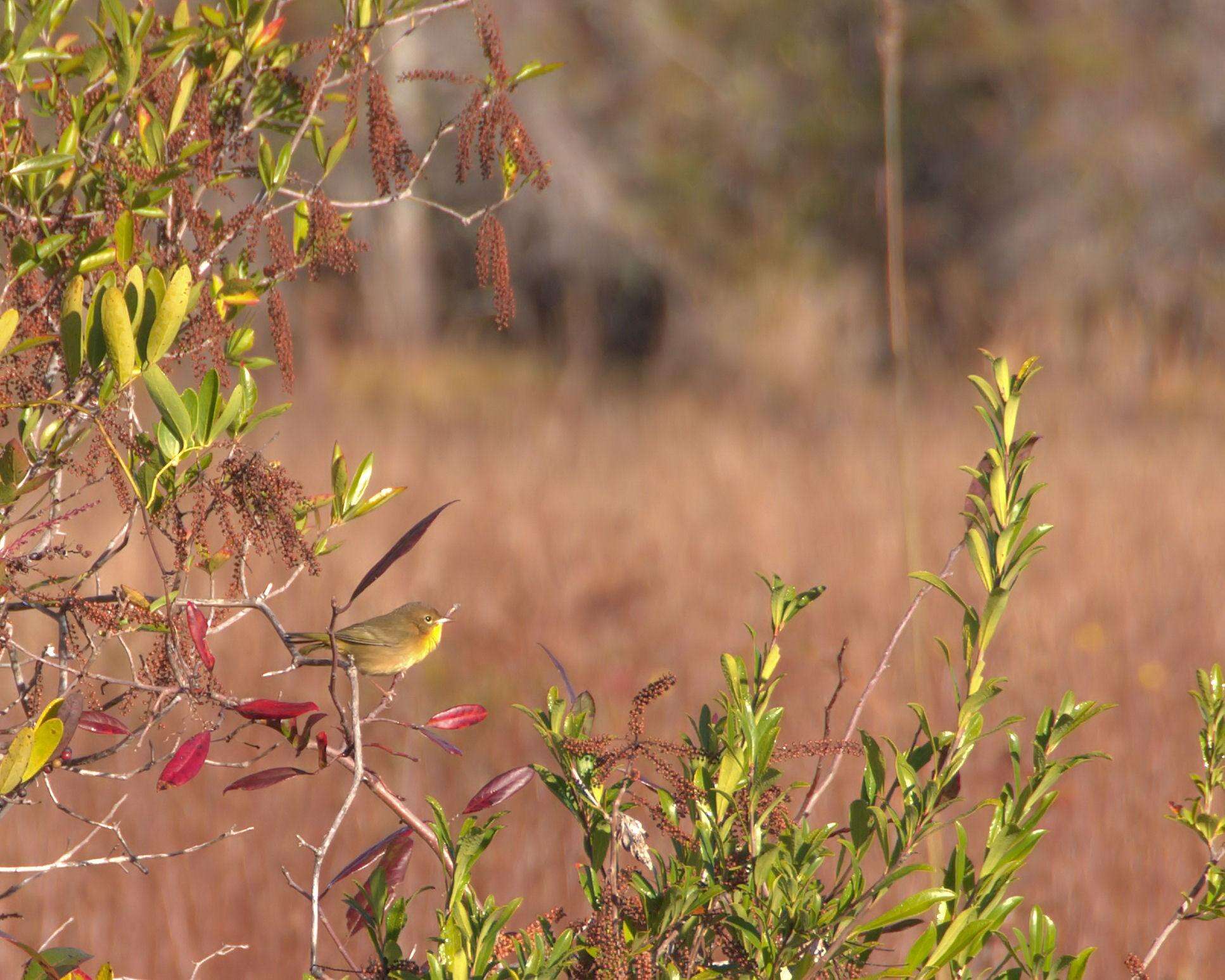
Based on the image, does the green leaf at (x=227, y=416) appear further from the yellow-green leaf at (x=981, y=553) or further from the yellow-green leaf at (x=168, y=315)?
the yellow-green leaf at (x=981, y=553)

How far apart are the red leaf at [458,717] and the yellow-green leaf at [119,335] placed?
1.63ft

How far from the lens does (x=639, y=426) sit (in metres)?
9.73

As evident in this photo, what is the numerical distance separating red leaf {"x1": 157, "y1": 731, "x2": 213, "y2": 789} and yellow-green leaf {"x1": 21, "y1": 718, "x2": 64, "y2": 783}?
0.38 feet

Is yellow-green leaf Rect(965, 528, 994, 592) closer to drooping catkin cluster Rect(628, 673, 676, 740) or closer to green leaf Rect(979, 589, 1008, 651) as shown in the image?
green leaf Rect(979, 589, 1008, 651)

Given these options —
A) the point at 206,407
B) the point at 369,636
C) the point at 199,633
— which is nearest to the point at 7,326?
the point at 206,407

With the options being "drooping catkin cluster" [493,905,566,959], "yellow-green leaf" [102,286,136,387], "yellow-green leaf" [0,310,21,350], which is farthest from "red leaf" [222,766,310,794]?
"yellow-green leaf" [0,310,21,350]

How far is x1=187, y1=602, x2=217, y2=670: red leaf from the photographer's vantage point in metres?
1.26

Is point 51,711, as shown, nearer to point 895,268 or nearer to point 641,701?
point 641,701

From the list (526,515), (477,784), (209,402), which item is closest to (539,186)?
(209,402)

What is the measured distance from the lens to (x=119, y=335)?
1.16 metres

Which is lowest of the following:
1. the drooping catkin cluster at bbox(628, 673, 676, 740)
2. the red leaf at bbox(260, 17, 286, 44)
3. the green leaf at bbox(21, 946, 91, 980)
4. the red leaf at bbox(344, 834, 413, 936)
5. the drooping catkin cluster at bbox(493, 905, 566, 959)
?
the green leaf at bbox(21, 946, 91, 980)

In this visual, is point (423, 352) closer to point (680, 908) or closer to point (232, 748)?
point (232, 748)

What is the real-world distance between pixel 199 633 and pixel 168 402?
254 millimetres

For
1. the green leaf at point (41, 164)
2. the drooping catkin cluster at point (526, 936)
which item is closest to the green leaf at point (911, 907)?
the drooping catkin cluster at point (526, 936)
